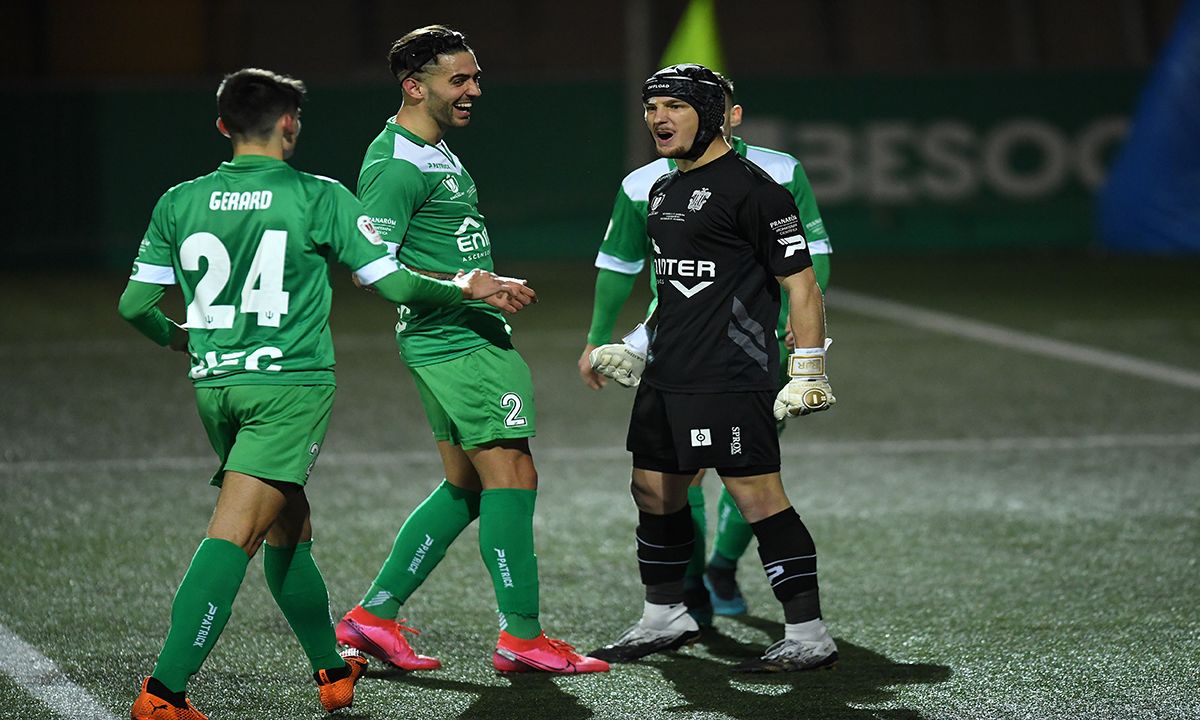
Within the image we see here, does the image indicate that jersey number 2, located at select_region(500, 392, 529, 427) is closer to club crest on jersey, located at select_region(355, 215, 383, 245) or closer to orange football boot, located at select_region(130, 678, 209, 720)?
club crest on jersey, located at select_region(355, 215, 383, 245)

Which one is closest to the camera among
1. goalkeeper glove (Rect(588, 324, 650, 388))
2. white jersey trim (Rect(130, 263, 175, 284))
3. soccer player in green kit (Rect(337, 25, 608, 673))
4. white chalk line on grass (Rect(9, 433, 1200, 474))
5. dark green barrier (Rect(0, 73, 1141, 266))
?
white jersey trim (Rect(130, 263, 175, 284))

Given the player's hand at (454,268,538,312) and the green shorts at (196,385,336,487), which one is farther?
the player's hand at (454,268,538,312)

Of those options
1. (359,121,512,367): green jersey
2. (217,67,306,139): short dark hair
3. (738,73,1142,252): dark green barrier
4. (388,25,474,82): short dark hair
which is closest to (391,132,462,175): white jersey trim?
(359,121,512,367): green jersey

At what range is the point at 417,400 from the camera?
10.2 meters

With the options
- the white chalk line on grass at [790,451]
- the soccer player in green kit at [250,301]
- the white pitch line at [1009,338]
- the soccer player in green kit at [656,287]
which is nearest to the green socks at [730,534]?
the soccer player in green kit at [656,287]

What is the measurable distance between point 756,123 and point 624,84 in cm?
154

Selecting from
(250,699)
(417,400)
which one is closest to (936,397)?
(417,400)

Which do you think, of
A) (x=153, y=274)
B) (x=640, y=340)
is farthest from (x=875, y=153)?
(x=153, y=274)

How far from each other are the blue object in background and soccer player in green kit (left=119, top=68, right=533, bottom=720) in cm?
1461

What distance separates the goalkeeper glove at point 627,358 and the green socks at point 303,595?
110cm

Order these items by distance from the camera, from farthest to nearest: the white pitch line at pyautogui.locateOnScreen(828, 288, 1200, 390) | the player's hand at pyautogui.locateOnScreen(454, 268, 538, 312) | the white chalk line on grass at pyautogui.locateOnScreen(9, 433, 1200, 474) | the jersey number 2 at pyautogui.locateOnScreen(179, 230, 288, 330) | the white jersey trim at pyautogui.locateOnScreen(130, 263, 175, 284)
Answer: the white pitch line at pyautogui.locateOnScreen(828, 288, 1200, 390)
the white chalk line on grass at pyautogui.locateOnScreen(9, 433, 1200, 474)
the player's hand at pyautogui.locateOnScreen(454, 268, 538, 312)
the white jersey trim at pyautogui.locateOnScreen(130, 263, 175, 284)
the jersey number 2 at pyautogui.locateOnScreen(179, 230, 288, 330)

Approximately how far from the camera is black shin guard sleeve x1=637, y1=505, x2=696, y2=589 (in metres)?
5.23

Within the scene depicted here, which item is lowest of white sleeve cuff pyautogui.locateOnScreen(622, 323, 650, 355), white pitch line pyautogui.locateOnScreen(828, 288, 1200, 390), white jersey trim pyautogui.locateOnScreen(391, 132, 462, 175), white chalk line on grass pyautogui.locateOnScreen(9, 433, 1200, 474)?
white pitch line pyautogui.locateOnScreen(828, 288, 1200, 390)

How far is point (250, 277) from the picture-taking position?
441 cm
